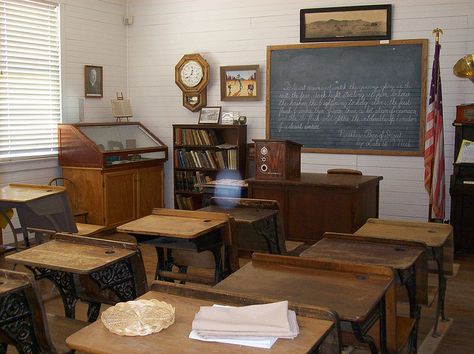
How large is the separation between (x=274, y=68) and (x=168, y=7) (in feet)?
6.08

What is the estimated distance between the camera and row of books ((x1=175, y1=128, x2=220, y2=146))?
764cm

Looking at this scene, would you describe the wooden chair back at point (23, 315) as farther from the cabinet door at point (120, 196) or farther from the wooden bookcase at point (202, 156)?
the wooden bookcase at point (202, 156)

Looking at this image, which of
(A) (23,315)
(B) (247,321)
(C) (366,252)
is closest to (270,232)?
(C) (366,252)

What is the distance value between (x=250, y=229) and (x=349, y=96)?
9.21ft

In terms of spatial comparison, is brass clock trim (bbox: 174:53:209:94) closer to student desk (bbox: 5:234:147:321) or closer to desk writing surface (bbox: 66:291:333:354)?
student desk (bbox: 5:234:147:321)

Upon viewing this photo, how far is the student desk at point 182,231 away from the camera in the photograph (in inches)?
142

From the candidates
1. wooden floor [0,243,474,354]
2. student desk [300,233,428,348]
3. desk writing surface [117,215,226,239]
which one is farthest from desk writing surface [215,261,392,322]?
wooden floor [0,243,474,354]

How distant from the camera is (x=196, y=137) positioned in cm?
768

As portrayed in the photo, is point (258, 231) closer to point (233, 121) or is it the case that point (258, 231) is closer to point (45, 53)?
point (233, 121)

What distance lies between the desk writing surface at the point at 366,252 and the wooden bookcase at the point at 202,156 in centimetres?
433

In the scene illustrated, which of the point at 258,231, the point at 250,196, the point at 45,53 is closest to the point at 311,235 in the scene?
the point at 250,196

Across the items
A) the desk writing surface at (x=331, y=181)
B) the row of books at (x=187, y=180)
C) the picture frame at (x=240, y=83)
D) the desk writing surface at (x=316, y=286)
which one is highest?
the picture frame at (x=240, y=83)

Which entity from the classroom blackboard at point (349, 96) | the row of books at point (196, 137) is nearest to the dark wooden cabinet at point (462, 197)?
the classroom blackboard at point (349, 96)

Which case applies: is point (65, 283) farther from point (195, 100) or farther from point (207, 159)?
point (195, 100)
